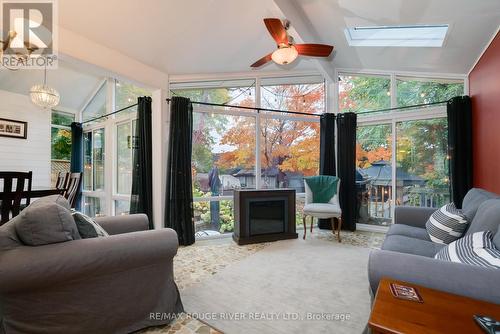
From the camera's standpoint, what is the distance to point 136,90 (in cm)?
427

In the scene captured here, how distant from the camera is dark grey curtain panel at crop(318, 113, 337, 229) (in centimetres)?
443

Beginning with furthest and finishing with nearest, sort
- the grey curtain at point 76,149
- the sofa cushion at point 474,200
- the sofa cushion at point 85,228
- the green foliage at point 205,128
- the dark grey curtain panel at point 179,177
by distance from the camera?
the grey curtain at point 76,149
the green foliage at point 205,128
the dark grey curtain panel at point 179,177
the sofa cushion at point 474,200
the sofa cushion at point 85,228

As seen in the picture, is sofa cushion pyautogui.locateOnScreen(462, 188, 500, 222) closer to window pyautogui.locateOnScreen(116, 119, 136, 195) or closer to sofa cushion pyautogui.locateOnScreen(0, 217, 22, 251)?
sofa cushion pyautogui.locateOnScreen(0, 217, 22, 251)

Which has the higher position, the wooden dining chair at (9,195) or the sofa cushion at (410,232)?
the wooden dining chair at (9,195)

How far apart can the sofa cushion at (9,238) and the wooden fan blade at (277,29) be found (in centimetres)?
239

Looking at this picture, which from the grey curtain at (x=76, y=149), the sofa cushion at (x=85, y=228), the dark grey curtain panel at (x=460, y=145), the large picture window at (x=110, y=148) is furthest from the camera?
the grey curtain at (x=76, y=149)

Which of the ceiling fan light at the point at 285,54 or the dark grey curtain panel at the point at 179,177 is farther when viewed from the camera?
the dark grey curtain panel at the point at 179,177

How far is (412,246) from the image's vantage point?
202 centimetres

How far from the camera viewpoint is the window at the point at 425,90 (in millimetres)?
3664

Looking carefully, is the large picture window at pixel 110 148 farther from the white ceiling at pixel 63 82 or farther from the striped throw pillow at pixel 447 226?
the striped throw pillow at pixel 447 226

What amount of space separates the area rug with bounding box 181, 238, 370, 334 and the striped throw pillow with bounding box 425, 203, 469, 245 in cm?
77

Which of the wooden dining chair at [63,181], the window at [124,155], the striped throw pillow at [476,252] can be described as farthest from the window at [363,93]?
the wooden dining chair at [63,181]

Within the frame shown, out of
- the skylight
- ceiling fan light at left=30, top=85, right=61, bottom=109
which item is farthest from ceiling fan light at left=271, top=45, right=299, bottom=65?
ceiling fan light at left=30, top=85, right=61, bottom=109

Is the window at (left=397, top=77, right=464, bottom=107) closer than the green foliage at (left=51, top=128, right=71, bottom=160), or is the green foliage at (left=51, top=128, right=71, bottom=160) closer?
the window at (left=397, top=77, right=464, bottom=107)
